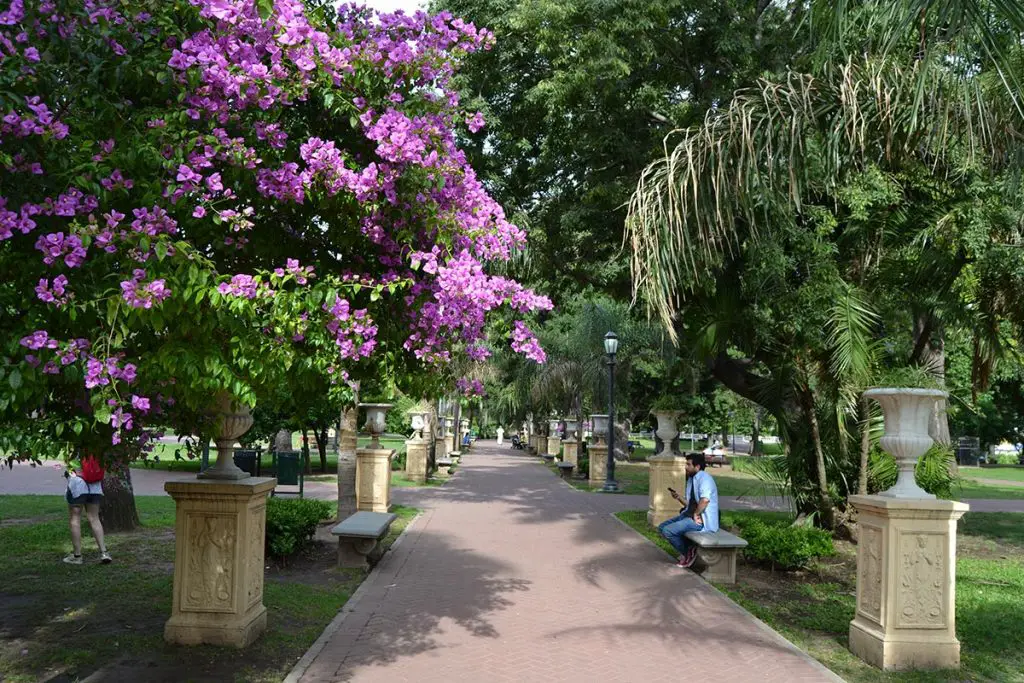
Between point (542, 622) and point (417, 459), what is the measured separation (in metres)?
18.1

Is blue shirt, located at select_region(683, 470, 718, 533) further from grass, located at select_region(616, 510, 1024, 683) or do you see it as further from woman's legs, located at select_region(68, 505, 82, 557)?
woman's legs, located at select_region(68, 505, 82, 557)

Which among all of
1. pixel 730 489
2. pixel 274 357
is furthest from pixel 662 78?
pixel 730 489

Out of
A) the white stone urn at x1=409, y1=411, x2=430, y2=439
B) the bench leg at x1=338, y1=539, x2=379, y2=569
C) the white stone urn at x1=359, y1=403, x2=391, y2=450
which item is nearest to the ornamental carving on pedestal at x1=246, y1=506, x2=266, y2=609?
the bench leg at x1=338, y1=539, x2=379, y2=569

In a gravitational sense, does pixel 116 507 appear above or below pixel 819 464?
below

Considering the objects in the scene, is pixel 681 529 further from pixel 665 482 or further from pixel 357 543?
pixel 665 482

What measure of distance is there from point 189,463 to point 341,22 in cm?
2863

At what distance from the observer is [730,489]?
26.1 metres

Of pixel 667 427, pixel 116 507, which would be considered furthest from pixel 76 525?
pixel 667 427

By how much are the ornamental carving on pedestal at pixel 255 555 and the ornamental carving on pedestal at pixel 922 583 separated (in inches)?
200

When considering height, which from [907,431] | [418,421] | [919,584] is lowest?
[919,584]

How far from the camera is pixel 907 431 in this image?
6.95 metres

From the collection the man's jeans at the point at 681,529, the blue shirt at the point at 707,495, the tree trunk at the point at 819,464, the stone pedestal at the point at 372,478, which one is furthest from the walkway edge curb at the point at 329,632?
the tree trunk at the point at 819,464

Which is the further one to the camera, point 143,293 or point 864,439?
point 864,439

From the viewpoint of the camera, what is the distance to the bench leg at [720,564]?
33.2 feet
